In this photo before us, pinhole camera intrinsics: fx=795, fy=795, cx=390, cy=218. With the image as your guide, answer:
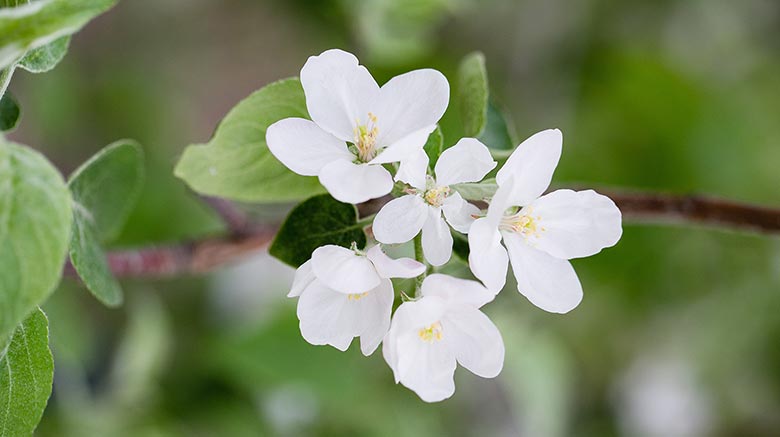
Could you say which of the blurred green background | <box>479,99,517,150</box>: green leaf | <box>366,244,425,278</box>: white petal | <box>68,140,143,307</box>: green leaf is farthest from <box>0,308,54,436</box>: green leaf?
the blurred green background

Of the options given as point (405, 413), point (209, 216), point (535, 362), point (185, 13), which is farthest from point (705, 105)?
point (185, 13)

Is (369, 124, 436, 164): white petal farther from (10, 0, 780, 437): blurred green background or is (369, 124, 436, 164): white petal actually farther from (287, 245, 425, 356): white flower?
(10, 0, 780, 437): blurred green background

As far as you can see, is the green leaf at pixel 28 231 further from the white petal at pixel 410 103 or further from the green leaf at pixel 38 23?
the white petal at pixel 410 103

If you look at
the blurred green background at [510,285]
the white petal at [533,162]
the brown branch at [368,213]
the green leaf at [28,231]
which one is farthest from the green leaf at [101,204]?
the blurred green background at [510,285]

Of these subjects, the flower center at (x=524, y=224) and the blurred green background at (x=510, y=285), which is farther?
the blurred green background at (x=510, y=285)

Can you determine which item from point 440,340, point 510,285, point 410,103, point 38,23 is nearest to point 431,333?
point 440,340

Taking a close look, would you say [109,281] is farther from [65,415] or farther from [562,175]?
[562,175]
